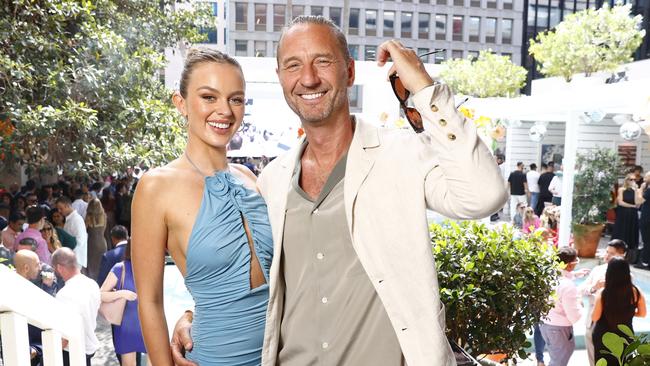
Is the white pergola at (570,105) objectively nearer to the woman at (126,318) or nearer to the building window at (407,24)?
the woman at (126,318)

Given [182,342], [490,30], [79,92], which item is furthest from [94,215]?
[490,30]

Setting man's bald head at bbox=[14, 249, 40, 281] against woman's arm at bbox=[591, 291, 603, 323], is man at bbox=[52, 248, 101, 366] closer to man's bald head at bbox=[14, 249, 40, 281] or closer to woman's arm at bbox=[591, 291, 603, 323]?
man's bald head at bbox=[14, 249, 40, 281]

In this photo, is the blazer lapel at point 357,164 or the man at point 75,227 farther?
the man at point 75,227

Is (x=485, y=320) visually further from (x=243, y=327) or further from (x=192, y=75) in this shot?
(x=192, y=75)

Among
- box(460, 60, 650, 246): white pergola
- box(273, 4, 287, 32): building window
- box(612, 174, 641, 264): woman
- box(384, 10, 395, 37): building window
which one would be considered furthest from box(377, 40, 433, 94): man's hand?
box(384, 10, 395, 37): building window

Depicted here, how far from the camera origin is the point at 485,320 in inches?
156

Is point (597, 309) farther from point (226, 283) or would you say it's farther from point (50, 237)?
point (50, 237)

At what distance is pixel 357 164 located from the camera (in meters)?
1.78

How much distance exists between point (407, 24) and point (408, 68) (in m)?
53.0

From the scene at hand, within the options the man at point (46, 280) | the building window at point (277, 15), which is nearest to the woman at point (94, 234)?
the man at point (46, 280)

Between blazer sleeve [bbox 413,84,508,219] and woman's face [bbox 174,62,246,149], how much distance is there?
720 millimetres

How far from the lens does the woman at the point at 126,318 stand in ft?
17.1

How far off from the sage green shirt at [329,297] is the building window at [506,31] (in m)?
57.9

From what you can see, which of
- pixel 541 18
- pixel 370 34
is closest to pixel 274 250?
pixel 541 18
